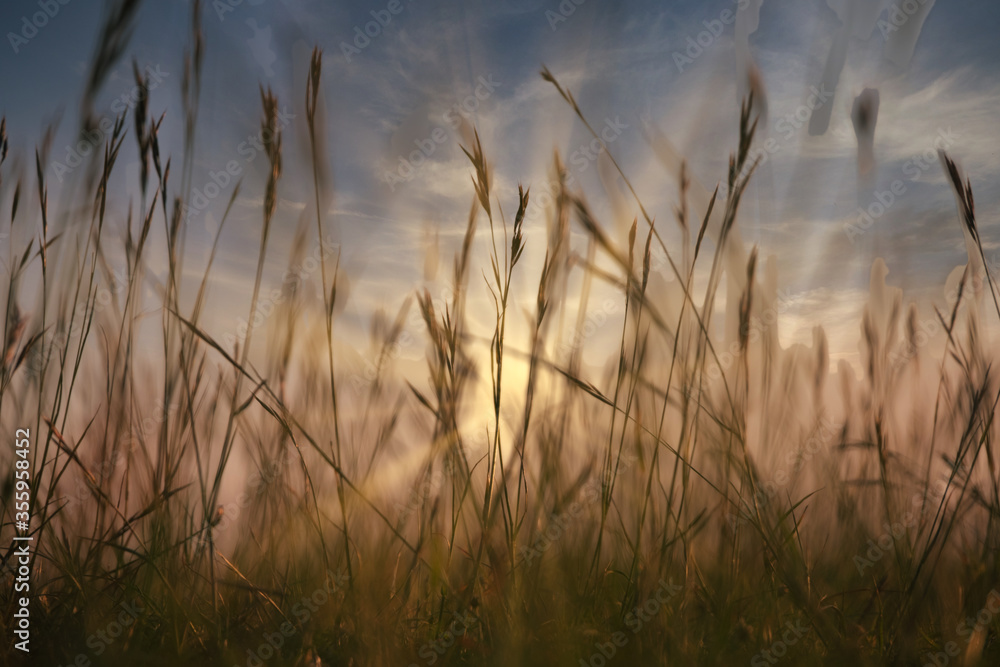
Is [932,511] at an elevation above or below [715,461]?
below

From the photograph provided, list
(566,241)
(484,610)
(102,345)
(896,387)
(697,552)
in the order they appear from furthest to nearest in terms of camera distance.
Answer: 1. (896,387)
2. (102,345)
3. (697,552)
4. (566,241)
5. (484,610)

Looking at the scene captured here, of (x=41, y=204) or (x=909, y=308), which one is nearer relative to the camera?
(x=41, y=204)

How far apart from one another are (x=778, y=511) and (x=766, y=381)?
1.71 ft

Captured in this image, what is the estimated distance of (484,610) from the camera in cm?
102

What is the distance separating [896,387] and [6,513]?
2.23 meters

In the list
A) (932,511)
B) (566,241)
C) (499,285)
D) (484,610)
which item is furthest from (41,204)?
(932,511)

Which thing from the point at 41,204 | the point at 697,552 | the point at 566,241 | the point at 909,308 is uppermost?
the point at 41,204

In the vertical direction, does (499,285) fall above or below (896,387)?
above

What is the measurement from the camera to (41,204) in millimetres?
1226

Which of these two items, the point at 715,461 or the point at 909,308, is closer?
the point at 715,461

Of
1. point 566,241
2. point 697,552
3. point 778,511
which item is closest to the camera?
point 778,511

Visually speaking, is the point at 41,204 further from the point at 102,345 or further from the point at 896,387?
the point at 896,387

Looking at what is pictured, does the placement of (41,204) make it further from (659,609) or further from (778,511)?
(778,511)

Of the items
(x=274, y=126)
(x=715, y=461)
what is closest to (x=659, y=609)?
(x=715, y=461)
